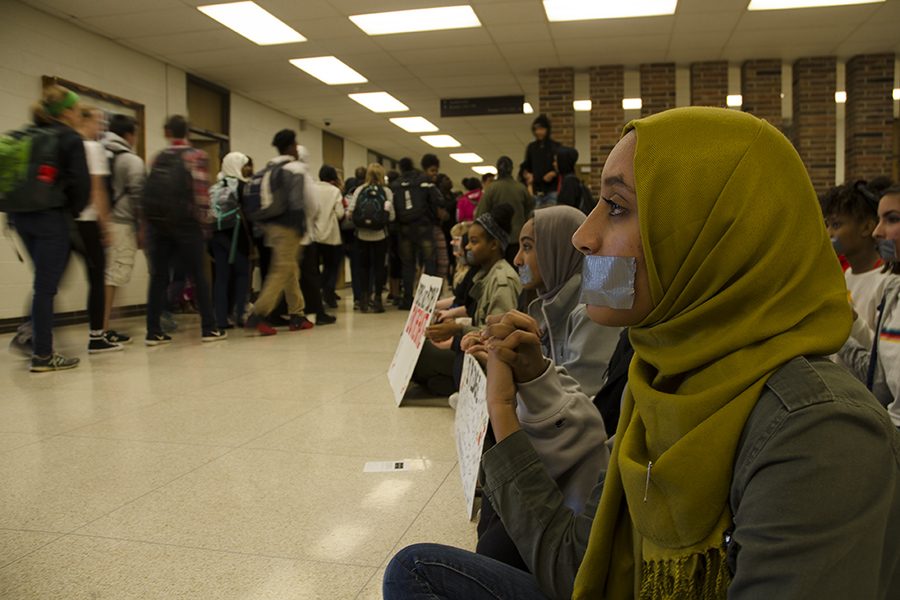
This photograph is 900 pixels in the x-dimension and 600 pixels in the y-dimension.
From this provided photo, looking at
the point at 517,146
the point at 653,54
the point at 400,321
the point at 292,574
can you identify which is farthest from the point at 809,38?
the point at 292,574

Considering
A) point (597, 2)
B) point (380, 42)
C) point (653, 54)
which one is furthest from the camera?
point (653, 54)

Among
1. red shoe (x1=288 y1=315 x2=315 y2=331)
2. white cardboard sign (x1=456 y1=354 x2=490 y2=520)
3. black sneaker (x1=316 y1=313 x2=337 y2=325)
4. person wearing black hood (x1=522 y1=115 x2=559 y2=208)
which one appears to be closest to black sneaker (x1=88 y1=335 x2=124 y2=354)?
red shoe (x1=288 y1=315 x2=315 y2=331)

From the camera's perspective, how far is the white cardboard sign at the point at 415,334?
347 centimetres

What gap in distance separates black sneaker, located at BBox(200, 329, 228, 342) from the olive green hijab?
566 centimetres

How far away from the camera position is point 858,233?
2.60 meters

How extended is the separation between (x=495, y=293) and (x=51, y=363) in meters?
3.12

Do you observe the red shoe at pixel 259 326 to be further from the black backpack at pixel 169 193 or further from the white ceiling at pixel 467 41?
the white ceiling at pixel 467 41

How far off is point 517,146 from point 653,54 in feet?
24.3

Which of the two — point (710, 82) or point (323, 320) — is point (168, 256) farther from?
point (710, 82)

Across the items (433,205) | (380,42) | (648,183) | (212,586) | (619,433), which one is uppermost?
(380,42)

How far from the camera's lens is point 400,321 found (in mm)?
7793

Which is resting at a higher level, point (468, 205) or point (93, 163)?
point (468, 205)

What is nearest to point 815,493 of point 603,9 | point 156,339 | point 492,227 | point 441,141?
point 492,227

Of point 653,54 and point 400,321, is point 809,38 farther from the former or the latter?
point 400,321
